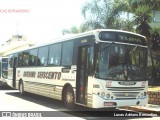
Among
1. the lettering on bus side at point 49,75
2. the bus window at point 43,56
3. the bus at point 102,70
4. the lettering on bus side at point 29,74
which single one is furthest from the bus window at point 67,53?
the lettering on bus side at point 29,74

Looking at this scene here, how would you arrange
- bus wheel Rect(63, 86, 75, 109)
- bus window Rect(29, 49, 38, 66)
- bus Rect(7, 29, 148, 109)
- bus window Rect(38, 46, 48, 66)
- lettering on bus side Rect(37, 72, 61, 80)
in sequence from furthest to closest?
bus window Rect(29, 49, 38, 66)
bus window Rect(38, 46, 48, 66)
lettering on bus side Rect(37, 72, 61, 80)
bus wheel Rect(63, 86, 75, 109)
bus Rect(7, 29, 148, 109)

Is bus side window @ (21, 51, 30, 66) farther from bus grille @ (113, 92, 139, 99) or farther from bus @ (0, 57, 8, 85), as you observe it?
bus grille @ (113, 92, 139, 99)

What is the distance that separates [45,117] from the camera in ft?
36.9

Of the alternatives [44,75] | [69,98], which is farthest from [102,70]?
[44,75]

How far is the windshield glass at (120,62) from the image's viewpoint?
1112 cm

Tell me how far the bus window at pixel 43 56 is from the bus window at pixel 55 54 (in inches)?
21.8

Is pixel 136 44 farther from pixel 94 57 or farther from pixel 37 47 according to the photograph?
pixel 37 47

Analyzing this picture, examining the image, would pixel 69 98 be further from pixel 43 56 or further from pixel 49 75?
pixel 43 56

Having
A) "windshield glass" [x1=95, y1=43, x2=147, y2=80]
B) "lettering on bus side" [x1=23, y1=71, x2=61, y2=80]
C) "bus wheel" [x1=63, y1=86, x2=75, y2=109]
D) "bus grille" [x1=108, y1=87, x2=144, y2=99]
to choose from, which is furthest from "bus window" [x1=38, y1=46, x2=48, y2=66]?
"bus grille" [x1=108, y1=87, x2=144, y2=99]

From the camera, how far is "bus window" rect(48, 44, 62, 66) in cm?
1441

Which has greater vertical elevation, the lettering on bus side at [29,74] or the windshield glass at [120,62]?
the windshield glass at [120,62]

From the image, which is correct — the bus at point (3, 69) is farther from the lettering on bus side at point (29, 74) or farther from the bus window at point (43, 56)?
the bus window at point (43, 56)

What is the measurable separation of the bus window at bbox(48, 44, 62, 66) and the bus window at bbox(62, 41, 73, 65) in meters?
0.48

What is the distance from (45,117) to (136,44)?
411cm
